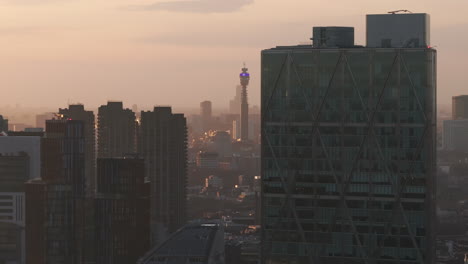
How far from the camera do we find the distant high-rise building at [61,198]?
593 ft

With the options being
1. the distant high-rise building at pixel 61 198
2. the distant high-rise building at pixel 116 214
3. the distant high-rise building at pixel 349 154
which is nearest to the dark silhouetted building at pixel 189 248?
Result: the distant high-rise building at pixel 349 154

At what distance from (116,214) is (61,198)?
9.81m

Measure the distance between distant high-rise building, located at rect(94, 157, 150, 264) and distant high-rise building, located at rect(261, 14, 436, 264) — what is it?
7564cm

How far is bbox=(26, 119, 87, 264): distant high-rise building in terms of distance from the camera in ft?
593

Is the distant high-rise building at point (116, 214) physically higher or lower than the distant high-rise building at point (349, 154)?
lower

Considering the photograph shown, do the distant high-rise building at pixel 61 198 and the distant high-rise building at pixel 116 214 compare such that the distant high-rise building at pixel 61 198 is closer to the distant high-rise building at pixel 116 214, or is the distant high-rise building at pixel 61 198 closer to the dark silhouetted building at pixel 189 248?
the distant high-rise building at pixel 116 214

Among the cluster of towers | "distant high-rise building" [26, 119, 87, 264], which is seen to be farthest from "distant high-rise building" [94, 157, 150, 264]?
"distant high-rise building" [26, 119, 87, 264]

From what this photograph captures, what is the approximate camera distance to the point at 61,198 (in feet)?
595

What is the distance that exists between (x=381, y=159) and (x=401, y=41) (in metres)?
12.0

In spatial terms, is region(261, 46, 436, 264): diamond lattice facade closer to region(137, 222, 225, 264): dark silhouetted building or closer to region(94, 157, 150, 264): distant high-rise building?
region(137, 222, 225, 264): dark silhouetted building

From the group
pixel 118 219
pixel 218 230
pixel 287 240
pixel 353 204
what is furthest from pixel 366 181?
pixel 118 219

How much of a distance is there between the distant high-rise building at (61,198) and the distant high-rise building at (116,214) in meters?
3.57

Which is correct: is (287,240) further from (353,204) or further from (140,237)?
(140,237)

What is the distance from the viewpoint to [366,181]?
11050 centimetres
